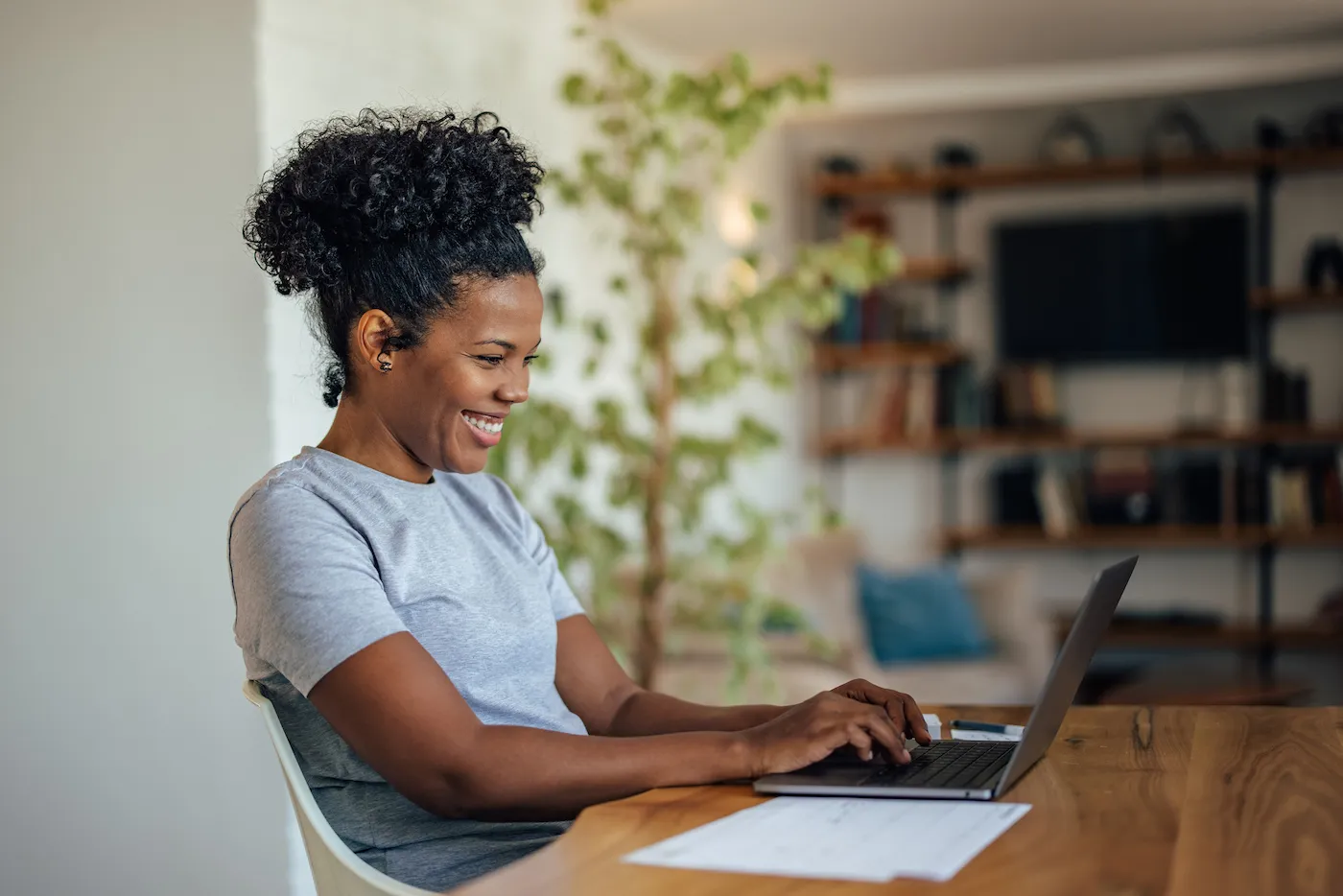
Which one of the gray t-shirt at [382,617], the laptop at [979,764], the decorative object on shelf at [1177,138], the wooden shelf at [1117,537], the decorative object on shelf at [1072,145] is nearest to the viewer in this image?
the laptop at [979,764]

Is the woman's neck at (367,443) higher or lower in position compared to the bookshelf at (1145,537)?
higher

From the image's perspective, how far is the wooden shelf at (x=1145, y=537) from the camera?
17.8 ft

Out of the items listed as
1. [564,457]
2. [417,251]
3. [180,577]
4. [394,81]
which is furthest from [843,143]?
[417,251]

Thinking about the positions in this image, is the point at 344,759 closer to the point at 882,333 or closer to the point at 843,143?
the point at 882,333

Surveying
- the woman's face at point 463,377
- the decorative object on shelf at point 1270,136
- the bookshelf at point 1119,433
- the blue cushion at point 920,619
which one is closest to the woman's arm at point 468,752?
the woman's face at point 463,377

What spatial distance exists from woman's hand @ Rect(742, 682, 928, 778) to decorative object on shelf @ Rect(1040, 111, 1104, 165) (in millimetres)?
5012

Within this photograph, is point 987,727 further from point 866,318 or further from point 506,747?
point 866,318

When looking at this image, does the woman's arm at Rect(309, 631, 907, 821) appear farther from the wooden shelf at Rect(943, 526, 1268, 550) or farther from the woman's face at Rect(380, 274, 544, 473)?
the wooden shelf at Rect(943, 526, 1268, 550)

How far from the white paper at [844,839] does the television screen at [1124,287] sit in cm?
508

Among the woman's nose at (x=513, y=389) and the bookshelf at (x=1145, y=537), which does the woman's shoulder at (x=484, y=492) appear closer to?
the woman's nose at (x=513, y=389)

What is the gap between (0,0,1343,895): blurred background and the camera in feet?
8.10

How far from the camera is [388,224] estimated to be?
133 cm

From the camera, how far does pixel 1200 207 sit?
572cm

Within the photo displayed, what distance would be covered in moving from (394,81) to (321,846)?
6.91 ft
